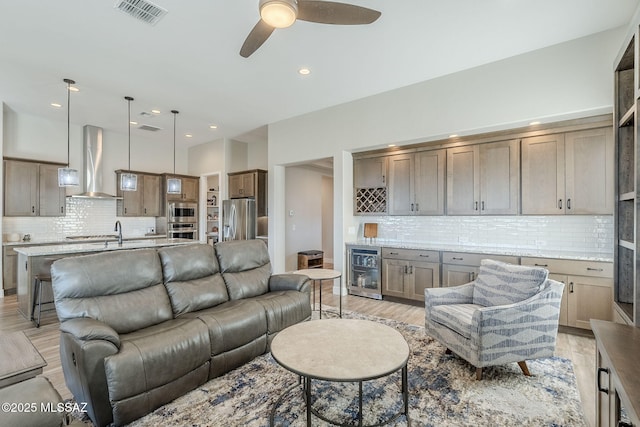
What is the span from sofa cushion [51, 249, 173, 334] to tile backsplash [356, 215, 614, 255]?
3596 mm

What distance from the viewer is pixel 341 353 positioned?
6.13 feet

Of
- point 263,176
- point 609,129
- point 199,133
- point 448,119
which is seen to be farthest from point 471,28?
point 199,133

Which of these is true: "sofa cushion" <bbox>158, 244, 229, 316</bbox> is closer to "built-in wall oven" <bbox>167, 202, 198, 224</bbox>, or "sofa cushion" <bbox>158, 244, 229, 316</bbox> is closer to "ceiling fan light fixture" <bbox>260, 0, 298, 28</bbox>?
"ceiling fan light fixture" <bbox>260, 0, 298, 28</bbox>

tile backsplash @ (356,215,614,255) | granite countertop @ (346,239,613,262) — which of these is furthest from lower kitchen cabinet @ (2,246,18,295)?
tile backsplash @ (356,215,614,255)

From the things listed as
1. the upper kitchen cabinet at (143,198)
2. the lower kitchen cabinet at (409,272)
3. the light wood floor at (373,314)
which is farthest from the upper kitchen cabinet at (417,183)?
the upper kitchen cabinet at (143,198)

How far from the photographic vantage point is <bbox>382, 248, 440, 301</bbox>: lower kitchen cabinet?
14.1ft

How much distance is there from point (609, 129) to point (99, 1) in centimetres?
528

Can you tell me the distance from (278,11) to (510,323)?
113 inches

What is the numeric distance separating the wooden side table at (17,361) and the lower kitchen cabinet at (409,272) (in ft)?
13.2

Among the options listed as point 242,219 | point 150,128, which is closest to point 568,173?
point 242,219

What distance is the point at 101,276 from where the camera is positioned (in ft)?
7.98

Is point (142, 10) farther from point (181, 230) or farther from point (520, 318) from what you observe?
point (181, 230)

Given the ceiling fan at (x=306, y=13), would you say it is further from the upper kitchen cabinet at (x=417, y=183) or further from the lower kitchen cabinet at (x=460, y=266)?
the lower kitchen cabinet at (x=460, y=266)

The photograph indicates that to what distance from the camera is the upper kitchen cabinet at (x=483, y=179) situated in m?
3.98
